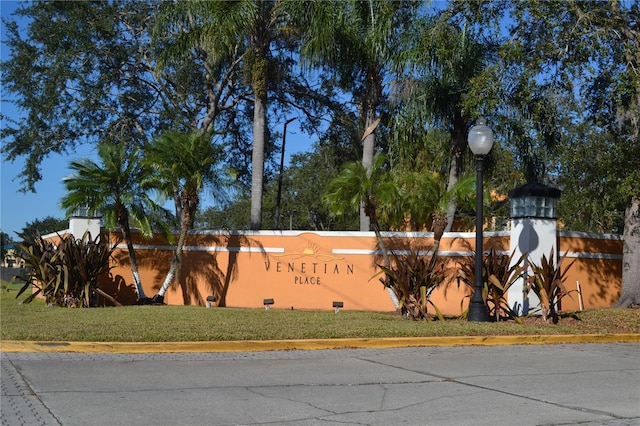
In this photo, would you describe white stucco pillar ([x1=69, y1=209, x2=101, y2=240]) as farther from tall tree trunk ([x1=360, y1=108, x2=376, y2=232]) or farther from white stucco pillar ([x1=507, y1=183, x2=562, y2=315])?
white stucco pillar ([x1=507, y1=183, x2=562, y2=315])

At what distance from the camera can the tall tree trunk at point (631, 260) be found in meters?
18.5

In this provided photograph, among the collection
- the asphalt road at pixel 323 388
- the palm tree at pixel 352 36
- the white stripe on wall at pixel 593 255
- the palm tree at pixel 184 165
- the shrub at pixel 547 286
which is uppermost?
the palm tree at pixel 352 36

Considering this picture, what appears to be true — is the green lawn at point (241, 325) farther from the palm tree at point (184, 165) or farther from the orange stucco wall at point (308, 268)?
the palm tree at point (184, 165)

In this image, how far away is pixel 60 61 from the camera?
2822 centimetres

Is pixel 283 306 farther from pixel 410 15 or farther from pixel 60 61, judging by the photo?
pixel 60 61

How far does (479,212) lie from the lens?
15453 millimetres

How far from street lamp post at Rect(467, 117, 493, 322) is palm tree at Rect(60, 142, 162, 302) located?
390 inches

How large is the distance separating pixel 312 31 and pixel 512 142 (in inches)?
262

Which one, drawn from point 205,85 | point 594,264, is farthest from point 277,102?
point 594,264

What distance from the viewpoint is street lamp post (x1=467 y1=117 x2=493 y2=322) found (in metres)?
15.4

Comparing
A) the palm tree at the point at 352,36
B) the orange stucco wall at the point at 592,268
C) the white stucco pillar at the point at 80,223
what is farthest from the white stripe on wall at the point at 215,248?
the orange stucco wall at the point at 592,268

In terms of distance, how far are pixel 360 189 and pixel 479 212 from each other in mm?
3566

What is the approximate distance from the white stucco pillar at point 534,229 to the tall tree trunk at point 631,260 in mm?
2120

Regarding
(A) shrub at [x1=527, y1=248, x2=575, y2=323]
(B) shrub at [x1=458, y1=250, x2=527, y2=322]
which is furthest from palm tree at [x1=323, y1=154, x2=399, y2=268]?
(A) shrub at [x1=527, y1=248, x2=575, y2=323]
